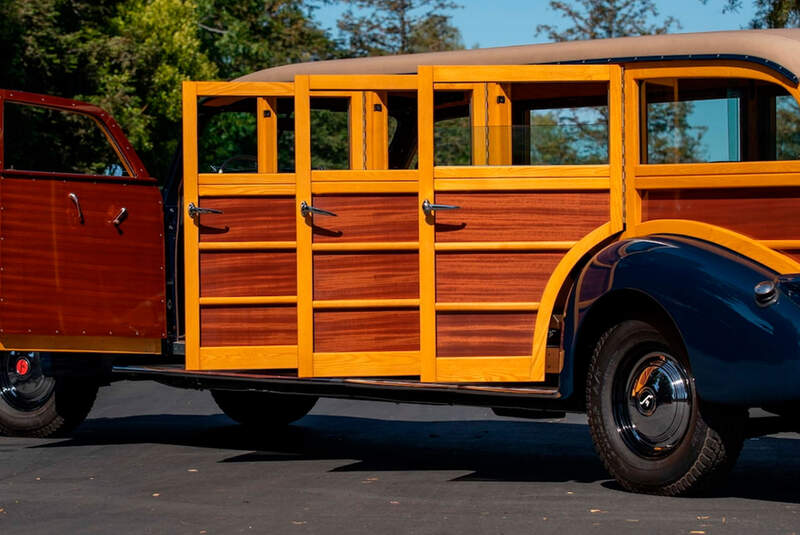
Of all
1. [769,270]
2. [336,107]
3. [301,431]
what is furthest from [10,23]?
[769,270]

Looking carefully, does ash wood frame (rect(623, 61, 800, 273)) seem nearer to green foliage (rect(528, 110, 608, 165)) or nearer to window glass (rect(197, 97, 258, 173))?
green foliage (rect(528, 110, 608, 165))

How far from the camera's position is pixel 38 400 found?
983 cm

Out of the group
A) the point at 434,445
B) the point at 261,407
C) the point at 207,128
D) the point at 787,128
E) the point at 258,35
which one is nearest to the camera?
the point at 787,128

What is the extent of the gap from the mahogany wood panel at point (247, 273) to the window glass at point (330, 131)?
23.0 inches

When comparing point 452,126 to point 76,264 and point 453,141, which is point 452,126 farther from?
point 76,264

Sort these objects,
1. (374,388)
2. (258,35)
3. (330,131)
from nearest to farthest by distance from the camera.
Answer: (374,388) < (330,131) < (258,35)

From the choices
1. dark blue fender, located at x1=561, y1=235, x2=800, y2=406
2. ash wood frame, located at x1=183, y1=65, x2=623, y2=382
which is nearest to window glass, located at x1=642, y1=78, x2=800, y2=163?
ash wood frame, located at x1=183, y1=65, x2=623, y2=382

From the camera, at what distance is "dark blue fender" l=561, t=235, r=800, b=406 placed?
5930mm

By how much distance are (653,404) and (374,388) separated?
1758 millimetres

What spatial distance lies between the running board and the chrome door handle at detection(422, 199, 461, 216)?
0.94 metres

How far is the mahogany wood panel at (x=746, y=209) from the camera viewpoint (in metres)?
6.54

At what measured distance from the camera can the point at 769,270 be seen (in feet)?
20.5

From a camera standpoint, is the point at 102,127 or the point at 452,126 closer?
the point at 452,126

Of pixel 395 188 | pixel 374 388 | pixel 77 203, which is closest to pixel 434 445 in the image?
pixel 374 388
